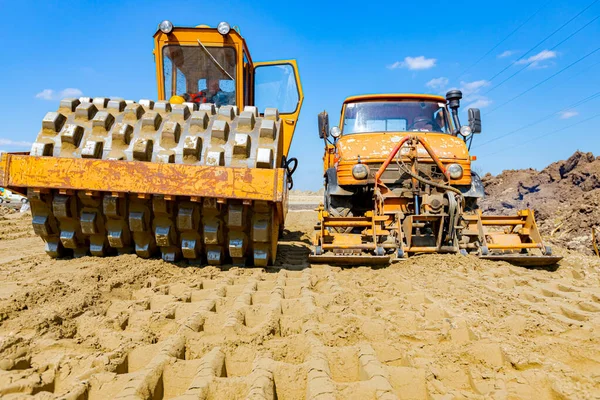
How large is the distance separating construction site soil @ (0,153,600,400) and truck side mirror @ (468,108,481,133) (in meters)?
3.21

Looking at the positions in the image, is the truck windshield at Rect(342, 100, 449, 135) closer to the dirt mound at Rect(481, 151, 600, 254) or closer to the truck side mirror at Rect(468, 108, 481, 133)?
the truck side mirror at Rect(468, 108, 481, 133)

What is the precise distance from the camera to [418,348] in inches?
89.7

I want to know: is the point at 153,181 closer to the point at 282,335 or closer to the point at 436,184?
the point at 282,335

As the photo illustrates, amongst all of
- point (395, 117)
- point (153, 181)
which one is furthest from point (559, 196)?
point (153, 181)

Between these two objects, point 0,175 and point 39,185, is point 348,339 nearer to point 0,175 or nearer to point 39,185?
point 39,185

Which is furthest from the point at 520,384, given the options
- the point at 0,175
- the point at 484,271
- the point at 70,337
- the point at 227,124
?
the point at 0,175

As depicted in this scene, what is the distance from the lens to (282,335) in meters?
2.41

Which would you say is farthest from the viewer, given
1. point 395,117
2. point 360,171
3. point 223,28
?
point 395,117

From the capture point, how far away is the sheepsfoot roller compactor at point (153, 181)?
3.42 metres

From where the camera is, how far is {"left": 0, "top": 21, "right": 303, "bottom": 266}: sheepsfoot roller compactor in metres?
3.42

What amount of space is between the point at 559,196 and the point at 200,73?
1403 centimetres

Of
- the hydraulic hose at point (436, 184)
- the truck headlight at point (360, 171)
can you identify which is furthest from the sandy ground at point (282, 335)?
the truck headlight at point (360, 171)

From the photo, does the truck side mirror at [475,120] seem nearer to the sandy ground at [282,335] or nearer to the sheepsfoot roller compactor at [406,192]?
the sheepsfoot roller compactor at [406,192]

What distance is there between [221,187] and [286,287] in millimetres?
1017
